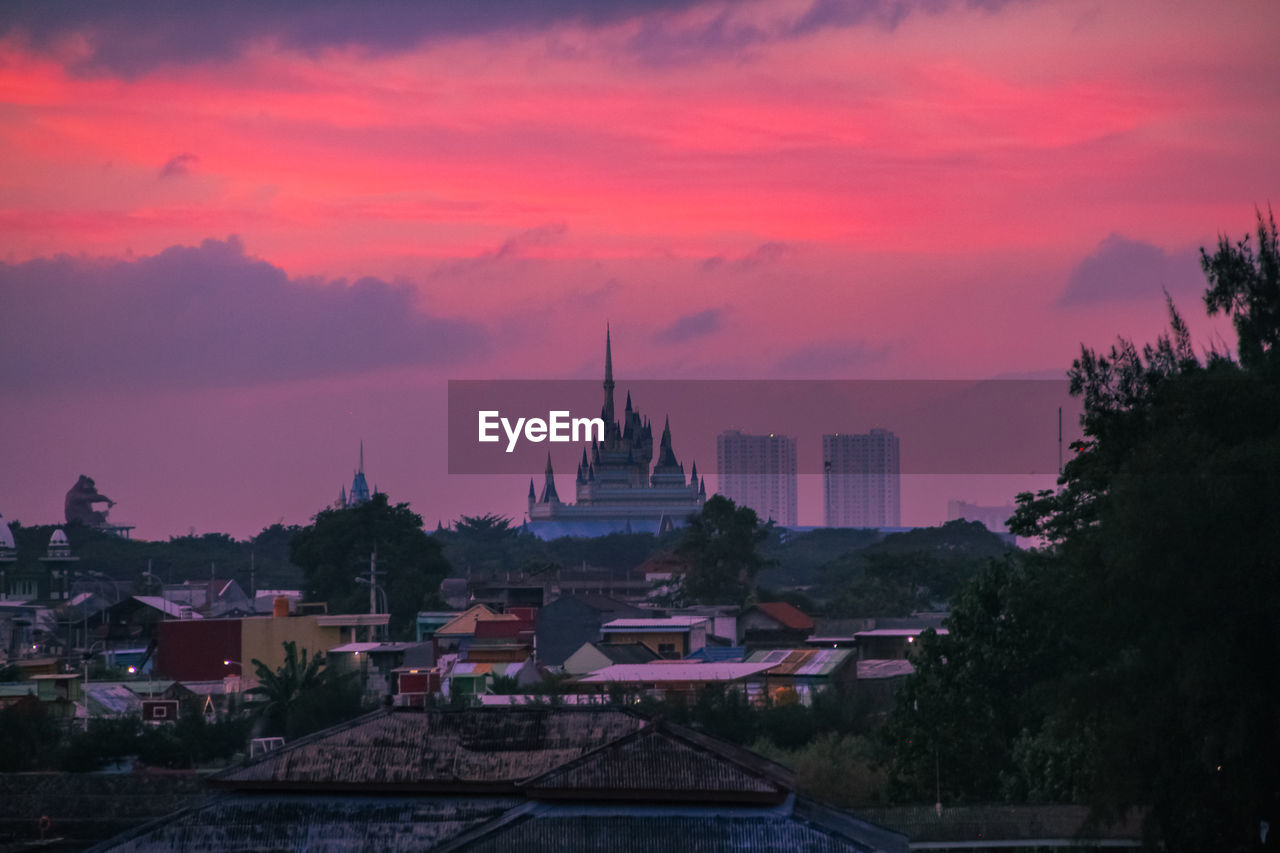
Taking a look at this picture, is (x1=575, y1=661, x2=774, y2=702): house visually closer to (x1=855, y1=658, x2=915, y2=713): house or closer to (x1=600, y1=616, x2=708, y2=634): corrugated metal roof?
(x1=855, y1=658, x2=915, y2=713): house

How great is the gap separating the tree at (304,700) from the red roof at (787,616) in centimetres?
2122

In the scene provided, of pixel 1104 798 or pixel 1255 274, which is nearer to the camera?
pixel 1104 798

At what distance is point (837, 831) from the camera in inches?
583

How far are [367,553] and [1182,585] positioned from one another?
5748cm

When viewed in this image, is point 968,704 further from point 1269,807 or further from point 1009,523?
point 1269,807

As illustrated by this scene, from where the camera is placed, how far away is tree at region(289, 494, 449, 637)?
69.4 m

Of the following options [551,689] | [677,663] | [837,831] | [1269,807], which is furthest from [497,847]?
[677,663]

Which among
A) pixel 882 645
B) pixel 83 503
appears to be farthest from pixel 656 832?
pixel 83 503

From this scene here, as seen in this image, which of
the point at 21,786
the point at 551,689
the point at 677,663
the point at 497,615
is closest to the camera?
the point at 21,786

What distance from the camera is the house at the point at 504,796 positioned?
14.7 m

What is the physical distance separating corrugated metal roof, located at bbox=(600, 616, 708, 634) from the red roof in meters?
4.20

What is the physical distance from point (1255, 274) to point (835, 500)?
169 meters

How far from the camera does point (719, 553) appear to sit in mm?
79875

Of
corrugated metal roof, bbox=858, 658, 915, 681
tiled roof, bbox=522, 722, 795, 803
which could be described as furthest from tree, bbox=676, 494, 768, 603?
tiled roof, bbox=522, 722, 795, 803
